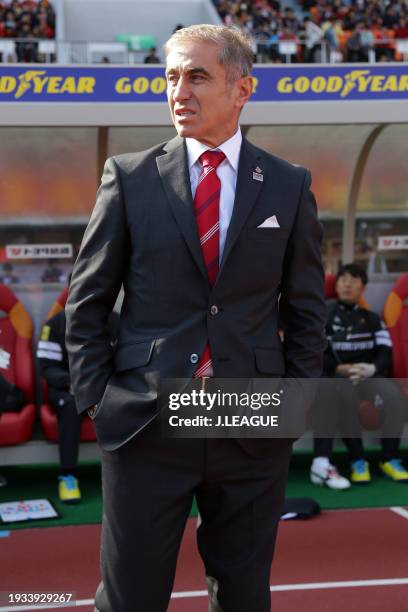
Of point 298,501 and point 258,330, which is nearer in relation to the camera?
point 258,330

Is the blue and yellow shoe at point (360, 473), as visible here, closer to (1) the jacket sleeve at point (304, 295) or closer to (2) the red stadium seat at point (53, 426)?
(2) the red stadium seat at point (53, 426)

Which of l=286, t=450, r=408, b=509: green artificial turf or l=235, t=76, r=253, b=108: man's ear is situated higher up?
l=235, t=76, r=253, b=108: man's ear

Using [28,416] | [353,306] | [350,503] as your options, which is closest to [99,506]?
[28,416]

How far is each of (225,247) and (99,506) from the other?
303 cm

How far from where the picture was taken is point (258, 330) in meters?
2.06

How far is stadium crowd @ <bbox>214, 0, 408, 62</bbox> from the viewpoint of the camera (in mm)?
17344

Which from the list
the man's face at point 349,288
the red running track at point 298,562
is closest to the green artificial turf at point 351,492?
the red running track at point 298,562

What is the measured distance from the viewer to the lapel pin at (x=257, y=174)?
2.07 m

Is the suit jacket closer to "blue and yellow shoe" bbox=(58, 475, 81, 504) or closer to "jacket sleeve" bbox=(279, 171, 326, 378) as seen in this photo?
"jacket sleeve" bbox=(279, 171, 326, 378)

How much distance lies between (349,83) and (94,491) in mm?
3080

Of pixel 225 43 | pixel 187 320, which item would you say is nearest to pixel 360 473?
pixel 187 320

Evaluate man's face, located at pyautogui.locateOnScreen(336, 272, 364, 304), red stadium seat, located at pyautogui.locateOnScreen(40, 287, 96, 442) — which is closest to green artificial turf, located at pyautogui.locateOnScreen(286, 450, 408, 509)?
man's face, located at pyautogui.locateOnScreen(336, 272, 364, 304)

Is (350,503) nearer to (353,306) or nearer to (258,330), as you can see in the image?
(353,306)

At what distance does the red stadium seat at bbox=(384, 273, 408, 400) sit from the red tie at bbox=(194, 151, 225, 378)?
3925 millimetres
